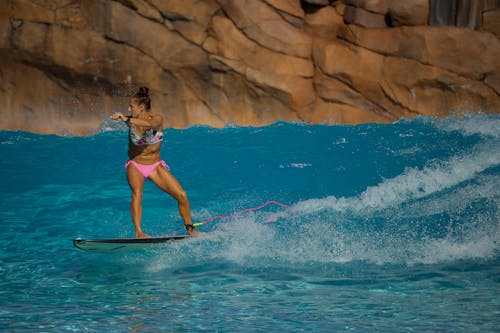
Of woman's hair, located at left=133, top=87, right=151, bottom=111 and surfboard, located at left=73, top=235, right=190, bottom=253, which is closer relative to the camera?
surfboard, located at left=73, top=235, right=190, bottom=253

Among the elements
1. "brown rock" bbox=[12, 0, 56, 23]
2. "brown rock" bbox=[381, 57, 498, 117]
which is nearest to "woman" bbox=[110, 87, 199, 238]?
"brown rock" bbox=[12, 0, 56, 23]

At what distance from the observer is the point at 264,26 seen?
12.4m

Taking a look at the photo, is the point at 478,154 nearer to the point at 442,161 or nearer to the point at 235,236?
the point at 442,161

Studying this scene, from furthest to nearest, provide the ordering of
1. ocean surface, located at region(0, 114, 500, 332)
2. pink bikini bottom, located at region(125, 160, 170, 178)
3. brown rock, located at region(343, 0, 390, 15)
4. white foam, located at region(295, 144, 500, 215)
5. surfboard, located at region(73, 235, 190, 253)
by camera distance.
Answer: brown rock, located at region(343, 0, 390, 15), white foam, located at region(295, 144, 500, 215), pink bikini bottom, located at region(125, 160, 170, 178), surfboard, located at region(73, 235, 190, 253), ocean surface, located at region(0, 114, 500, 332)

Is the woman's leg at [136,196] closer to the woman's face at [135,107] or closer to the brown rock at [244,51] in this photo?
the woman's face at [135,107]

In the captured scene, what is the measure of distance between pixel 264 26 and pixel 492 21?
441 cm

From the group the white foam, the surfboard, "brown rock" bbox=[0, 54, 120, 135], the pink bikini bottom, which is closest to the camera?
the surfboard

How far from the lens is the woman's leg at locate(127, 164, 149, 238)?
6.66 m

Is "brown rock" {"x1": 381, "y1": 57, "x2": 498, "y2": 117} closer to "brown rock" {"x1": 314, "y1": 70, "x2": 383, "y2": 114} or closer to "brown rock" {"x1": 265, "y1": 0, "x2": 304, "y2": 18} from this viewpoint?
"brown rock" {"x1": 314, "y1": 70, "x2": 383, "y2": 114}

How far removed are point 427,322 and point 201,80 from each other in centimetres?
865

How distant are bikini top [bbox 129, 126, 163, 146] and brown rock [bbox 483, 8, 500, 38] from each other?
27.3ft

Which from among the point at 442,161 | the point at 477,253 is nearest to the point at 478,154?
the point at 442,161

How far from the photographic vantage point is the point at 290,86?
12383mm

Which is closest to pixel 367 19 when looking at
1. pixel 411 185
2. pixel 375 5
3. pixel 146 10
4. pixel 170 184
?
pixel 375 5
